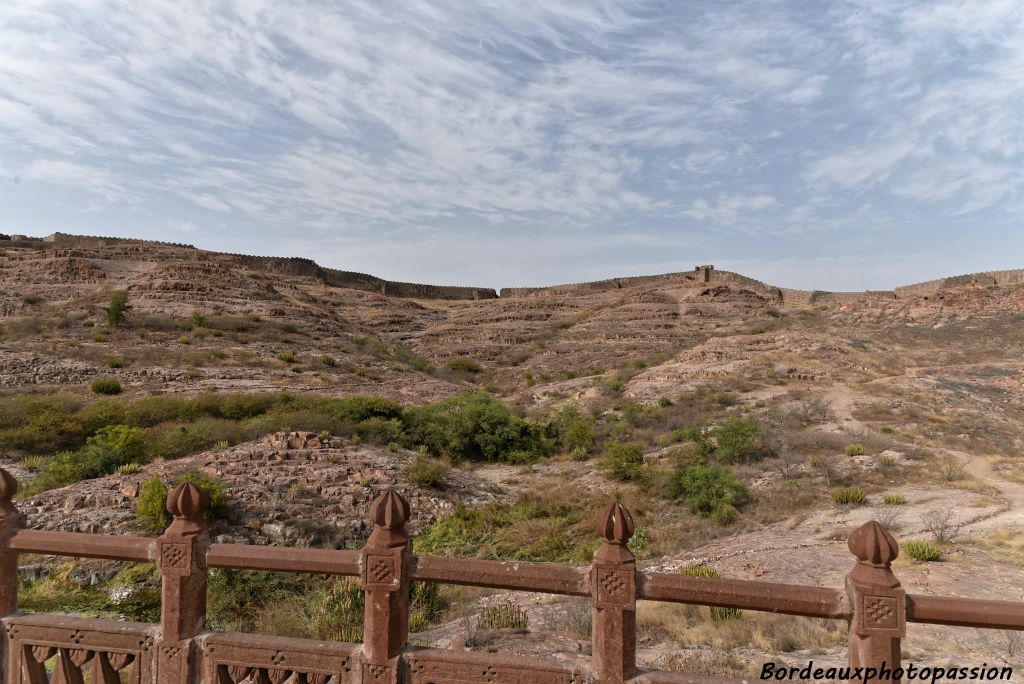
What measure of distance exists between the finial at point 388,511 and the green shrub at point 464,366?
32.1 meters

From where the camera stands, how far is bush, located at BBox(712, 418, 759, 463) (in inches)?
534

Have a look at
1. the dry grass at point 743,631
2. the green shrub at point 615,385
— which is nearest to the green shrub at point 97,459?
the dry grass at point 743,631

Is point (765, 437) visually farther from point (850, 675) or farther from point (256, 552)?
point (256, 552)

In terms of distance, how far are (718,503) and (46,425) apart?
17.0m

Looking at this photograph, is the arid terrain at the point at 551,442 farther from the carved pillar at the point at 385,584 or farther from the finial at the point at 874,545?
the finial at the point at 874,545

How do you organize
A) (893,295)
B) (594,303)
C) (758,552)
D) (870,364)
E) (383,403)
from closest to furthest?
(758,552) < (383,403) < (870,364) < (893,295) < (594,303)

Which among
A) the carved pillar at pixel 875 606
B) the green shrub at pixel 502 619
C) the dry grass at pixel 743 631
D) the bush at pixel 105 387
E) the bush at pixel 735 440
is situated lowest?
the green shrub at pixel 502 619

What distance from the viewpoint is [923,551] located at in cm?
712

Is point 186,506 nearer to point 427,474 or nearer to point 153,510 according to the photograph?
point 153,510

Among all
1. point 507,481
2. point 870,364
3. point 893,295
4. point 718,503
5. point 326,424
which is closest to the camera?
point 718,503

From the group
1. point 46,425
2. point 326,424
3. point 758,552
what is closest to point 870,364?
point 758,552

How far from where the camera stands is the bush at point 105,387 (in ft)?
64.0

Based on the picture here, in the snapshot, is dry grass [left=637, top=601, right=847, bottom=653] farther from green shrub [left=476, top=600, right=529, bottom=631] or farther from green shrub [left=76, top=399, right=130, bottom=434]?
green shrub [left=76, top=399, right=130, bottom=434]

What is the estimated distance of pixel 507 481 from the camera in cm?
1412
